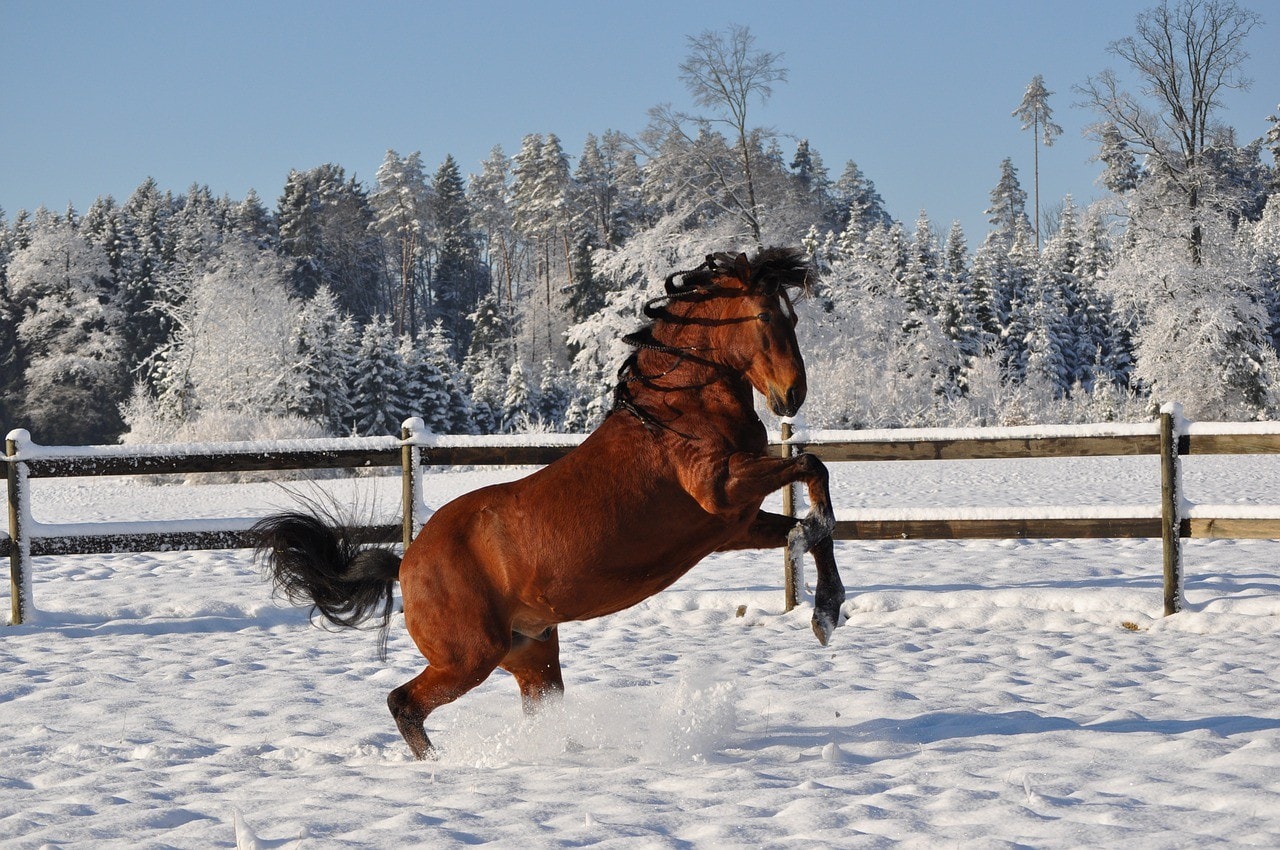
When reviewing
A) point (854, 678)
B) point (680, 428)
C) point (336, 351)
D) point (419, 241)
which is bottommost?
point (854, 678)

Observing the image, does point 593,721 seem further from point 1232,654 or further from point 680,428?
point 1232,654

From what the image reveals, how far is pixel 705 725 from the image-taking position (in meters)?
4.30

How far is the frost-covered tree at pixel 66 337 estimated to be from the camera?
4750 cm

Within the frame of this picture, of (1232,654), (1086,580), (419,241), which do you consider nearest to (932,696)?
(1232,654)

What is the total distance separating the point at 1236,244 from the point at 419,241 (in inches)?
2016

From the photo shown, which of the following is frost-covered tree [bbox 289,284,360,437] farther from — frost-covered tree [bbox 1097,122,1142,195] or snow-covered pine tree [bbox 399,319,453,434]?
frost-covered tree [bbox 1097,122,1142,195]

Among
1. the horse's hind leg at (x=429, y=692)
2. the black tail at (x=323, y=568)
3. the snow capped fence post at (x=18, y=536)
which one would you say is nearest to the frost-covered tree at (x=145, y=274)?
the snow capped fence post at (x=18, y=536)

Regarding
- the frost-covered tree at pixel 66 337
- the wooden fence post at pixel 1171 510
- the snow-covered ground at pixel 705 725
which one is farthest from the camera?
the frost-covered tree at pixel 66 337

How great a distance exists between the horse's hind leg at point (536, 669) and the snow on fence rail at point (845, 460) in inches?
111

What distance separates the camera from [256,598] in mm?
8109

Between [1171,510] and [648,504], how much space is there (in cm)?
456

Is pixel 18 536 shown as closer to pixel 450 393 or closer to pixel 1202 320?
pixel 1202 320

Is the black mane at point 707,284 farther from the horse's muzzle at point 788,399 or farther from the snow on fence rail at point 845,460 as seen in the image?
the snow on fence rail at point 845,460

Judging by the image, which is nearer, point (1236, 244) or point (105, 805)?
point (105, 805)
